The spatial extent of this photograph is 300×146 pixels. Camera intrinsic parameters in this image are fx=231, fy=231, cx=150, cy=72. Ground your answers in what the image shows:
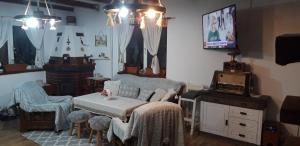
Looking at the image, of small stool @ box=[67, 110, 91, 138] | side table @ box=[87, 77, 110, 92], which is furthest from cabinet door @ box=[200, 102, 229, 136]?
side table @ box=[87, 77, 110, 92]

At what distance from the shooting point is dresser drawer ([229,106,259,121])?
3.70m

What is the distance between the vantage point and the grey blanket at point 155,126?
2777 mm

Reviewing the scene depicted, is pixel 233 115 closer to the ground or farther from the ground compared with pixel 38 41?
closer to the ground

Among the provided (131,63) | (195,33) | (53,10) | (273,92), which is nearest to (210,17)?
(195,33)

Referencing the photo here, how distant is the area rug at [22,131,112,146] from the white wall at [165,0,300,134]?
2283 mm

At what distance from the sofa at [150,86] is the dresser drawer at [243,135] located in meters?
1.23

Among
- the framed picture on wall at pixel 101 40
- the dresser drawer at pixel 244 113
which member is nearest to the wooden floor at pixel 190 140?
the dresser drawer at pixel 244 113

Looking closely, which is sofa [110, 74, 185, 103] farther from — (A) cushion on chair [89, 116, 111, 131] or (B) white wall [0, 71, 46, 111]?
(B) white wall [0, 71, 46, 111]

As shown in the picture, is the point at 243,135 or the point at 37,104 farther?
the point at 37,104

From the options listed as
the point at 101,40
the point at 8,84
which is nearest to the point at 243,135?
the point at 101,40

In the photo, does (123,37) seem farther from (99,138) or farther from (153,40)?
(99,138)

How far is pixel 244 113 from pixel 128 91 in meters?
2.38

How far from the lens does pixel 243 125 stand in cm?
383

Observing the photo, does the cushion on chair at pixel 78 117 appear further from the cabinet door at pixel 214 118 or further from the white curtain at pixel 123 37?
the white curtain at pixel 123 37
